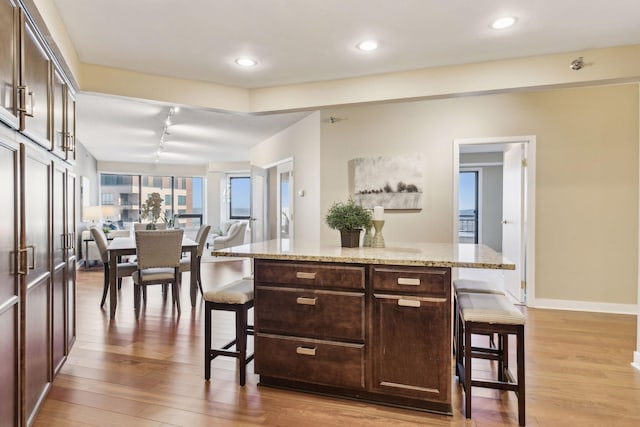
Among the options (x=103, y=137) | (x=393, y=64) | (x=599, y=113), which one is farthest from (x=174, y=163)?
(x=599, y=113)

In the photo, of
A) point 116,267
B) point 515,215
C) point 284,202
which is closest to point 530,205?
point 515,215

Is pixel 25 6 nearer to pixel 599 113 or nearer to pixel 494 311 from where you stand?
pixel 494 311

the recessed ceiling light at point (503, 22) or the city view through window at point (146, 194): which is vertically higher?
the recessed ceiling light at point (503, 22)

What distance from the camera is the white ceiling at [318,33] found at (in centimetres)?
222

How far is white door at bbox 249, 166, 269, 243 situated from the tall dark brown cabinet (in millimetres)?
4166

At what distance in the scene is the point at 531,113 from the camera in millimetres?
4270

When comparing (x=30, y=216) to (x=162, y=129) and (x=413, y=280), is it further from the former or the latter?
(x=162, y=129)

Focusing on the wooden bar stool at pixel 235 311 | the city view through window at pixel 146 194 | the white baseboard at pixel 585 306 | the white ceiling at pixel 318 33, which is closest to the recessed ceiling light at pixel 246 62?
the white ceiling at pixel 318 33

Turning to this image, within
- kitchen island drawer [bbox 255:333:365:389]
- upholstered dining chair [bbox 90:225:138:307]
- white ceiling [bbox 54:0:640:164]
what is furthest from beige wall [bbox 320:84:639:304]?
upholstered dining chair [bbox 90:225:138:307]

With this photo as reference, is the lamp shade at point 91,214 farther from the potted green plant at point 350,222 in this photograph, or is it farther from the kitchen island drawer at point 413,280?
the kitchen island drawer at point 413,280

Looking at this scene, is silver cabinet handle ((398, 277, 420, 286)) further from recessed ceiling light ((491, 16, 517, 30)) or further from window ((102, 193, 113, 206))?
window ((102, 193, 113, 206))

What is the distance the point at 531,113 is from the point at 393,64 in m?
2.15

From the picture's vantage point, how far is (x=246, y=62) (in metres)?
3.06

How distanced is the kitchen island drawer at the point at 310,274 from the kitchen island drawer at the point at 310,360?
1.13ft
